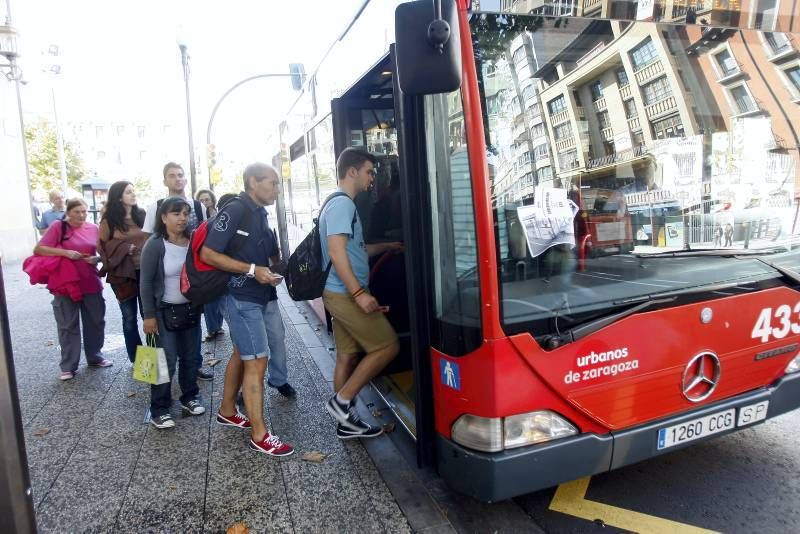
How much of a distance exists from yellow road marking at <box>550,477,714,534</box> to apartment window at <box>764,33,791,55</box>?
7.75 feet

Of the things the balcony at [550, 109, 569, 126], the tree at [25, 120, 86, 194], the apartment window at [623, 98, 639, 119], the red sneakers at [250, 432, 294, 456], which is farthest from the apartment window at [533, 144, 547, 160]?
the tree at [25, 120, 86, 194]

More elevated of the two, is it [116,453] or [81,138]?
[81,138]

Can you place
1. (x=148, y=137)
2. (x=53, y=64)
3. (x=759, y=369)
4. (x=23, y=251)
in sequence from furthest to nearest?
(x=148, y=137)
(x=53, y=64)
(x=23, y=251)
(x=759, y=369)

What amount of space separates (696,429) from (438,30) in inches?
82.6

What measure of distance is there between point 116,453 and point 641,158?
3.62 meters

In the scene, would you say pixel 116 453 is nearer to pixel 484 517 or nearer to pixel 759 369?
pixel 484 517

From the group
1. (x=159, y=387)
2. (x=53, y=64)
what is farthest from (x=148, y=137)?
(x=159, y=387)

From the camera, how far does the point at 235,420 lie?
3.76 metres

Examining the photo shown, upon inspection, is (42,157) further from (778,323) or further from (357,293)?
(778,323)

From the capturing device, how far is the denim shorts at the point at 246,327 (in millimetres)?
3270

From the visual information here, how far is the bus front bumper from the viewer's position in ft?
7.07

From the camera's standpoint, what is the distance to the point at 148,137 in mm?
65375

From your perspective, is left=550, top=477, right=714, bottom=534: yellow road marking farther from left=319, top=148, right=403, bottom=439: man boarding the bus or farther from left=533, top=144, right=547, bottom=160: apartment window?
left=533, top=144, right=547, bottom=160: apartment window

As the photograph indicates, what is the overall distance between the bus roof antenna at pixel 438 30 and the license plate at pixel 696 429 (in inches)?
75.3
